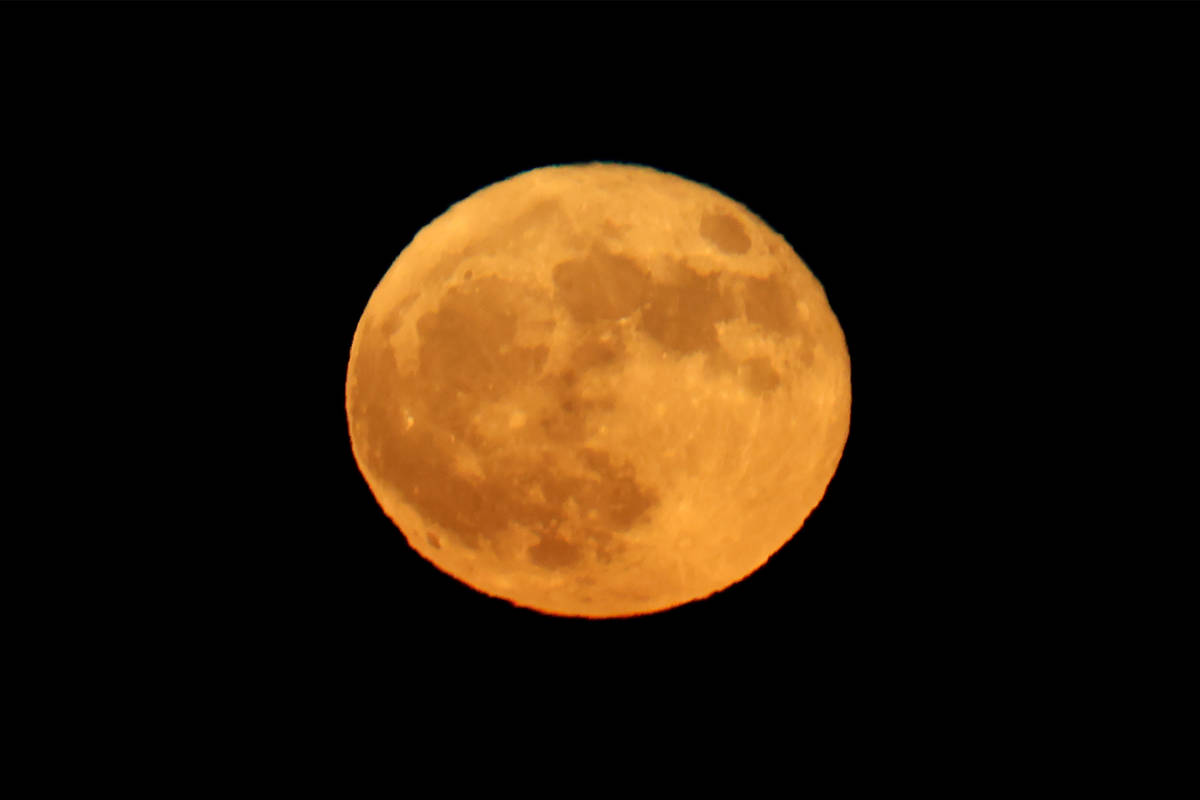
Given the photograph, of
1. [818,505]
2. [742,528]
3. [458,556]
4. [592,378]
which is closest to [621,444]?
[592,378]

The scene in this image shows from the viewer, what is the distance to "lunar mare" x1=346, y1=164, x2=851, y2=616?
3.03 meters

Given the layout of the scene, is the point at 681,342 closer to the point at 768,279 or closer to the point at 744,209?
the point at 768,279

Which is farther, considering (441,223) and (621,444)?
(441,223)

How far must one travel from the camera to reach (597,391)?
9.82 ft

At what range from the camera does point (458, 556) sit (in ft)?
11.5

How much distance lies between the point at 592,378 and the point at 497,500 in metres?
0.67

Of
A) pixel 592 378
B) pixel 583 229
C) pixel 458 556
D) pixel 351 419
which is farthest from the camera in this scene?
pixel 351 419

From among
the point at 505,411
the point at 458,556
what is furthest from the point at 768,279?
the point at 458,556

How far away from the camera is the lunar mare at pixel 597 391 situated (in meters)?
3.03

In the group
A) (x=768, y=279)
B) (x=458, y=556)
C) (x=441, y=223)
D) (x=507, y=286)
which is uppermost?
(x=441, y=223)

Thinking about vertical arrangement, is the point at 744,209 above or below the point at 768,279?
above

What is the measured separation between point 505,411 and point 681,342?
2.51 feet

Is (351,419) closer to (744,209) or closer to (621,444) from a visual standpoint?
(621,444)

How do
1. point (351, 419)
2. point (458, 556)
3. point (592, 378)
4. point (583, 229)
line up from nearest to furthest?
point (592, 378), point (583, 229), point (458, 556), point (351, 419)
